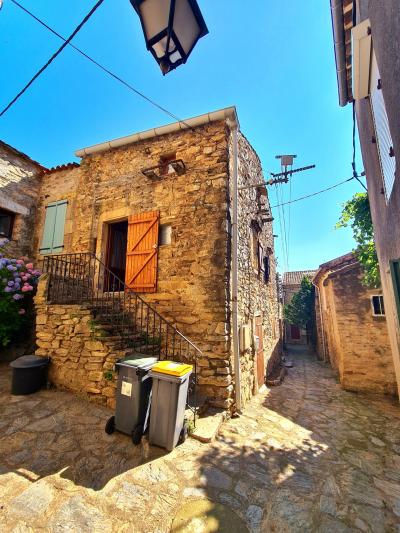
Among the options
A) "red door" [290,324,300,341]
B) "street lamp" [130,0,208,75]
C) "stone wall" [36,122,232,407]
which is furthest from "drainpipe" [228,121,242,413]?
"red door" [290,324,300,341]

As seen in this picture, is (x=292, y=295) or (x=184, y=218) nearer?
(x=184, y=218)

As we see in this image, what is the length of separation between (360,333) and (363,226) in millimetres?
4009

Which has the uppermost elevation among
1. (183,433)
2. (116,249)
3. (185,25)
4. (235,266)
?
(185,25)

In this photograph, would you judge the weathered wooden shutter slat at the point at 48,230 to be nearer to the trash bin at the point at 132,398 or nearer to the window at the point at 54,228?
the window at the point at 54,228

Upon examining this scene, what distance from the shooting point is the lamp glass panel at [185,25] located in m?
1.76

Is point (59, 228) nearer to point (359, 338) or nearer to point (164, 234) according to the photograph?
point (164, 234)

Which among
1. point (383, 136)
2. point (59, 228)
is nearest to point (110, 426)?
point (383, 136)

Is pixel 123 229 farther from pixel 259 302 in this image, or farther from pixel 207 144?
pixel 259 302

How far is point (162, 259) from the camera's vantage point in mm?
5852

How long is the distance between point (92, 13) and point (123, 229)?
20.8 ft

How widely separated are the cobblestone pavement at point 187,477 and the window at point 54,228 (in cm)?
425

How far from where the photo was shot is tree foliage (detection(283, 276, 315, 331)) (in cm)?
1698

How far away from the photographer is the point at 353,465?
11.6 feet

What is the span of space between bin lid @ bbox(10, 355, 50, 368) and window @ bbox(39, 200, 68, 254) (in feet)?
12.3
